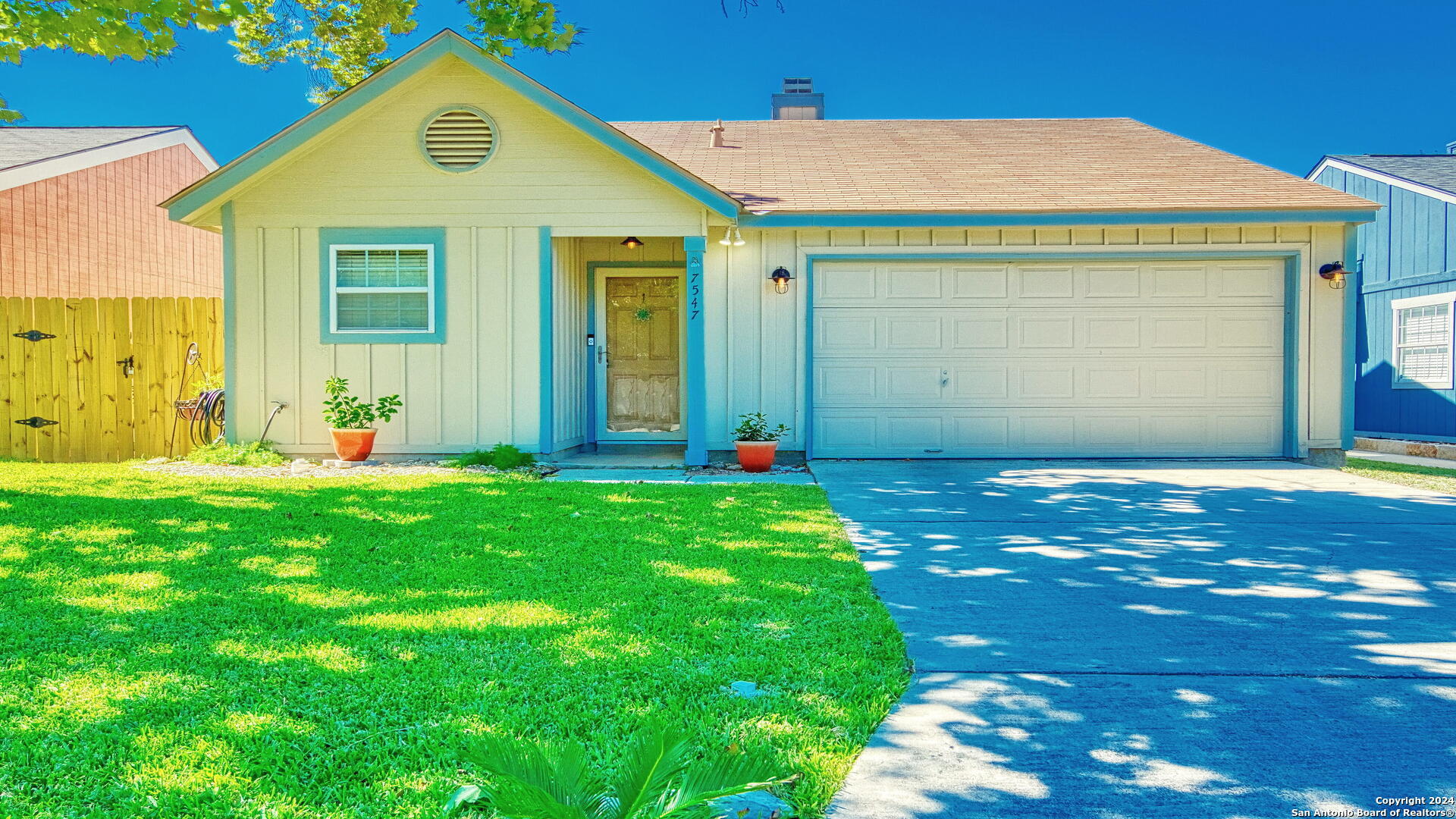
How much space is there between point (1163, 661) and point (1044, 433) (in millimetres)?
6894

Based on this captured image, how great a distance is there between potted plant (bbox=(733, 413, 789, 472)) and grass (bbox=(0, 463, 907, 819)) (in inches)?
111

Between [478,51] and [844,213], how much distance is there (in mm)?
3966

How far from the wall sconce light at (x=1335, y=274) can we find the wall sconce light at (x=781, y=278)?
5702 millimetres

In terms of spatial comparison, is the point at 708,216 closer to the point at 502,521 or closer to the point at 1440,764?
the point at 502,521

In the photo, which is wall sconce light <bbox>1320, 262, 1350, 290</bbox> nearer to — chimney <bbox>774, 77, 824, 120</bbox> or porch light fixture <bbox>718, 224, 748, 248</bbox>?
porch light fixture <bbox>718, 224, 748, 248</bbox>

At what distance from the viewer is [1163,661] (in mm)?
3074

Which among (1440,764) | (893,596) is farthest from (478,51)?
(1440,764)

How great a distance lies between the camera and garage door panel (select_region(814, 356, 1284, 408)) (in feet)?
31.4

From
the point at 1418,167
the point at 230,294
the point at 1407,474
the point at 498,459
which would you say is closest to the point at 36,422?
the point at 230,294

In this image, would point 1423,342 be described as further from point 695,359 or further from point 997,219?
point 695,359

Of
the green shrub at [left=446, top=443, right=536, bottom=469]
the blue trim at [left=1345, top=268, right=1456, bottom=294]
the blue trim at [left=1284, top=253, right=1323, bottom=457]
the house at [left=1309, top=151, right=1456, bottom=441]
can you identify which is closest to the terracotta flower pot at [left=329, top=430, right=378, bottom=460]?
the green shrub at [left=446, top=443, right=536, bottom=469]

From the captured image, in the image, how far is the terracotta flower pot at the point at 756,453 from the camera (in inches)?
335

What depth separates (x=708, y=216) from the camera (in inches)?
349

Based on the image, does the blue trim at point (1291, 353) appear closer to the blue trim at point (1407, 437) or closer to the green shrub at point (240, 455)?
the blue trim at point (1407, 437)
